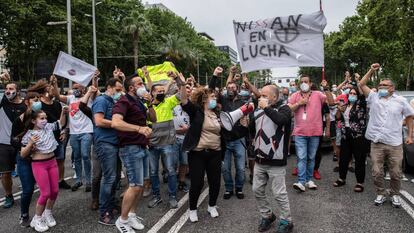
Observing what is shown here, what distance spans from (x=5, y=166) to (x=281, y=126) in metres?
4.30

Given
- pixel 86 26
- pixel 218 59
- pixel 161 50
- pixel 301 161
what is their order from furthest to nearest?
pixel 218 59 → pixel 161 50 → pixel 86 26 → pixel 301 161

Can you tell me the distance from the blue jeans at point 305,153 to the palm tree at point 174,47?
42785mm

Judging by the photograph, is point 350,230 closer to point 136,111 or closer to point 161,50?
point 136,111

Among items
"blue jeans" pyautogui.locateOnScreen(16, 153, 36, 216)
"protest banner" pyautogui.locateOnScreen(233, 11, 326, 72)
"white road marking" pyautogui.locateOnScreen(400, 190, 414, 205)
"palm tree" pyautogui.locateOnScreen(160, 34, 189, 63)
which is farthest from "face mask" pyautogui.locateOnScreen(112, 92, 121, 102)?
"palm tree" pyautogui.locateOnScreen(160, 34, 189, 63)

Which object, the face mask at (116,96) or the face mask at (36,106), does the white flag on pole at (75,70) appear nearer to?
the face mask at (116,96)

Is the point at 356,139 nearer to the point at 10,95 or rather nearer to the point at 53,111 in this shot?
the point at 53,111

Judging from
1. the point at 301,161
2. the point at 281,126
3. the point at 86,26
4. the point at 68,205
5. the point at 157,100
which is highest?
the point at 86,26

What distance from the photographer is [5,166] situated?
234 inches

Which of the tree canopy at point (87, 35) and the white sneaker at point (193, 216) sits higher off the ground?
the tree canopy at point (87, 35)

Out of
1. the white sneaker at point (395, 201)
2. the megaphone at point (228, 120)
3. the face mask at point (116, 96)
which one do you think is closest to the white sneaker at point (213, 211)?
the megaphone at point (228, 120)

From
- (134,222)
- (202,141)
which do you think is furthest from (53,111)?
(202,141)

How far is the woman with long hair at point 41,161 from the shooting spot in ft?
15.7

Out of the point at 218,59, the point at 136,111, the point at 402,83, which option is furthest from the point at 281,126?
the point at 218,59

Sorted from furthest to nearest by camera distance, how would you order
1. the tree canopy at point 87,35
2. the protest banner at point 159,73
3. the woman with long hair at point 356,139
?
the tree canopy at point 87,35 → the protest banner at point 159,73 → the woman with long hair at point 356,139
